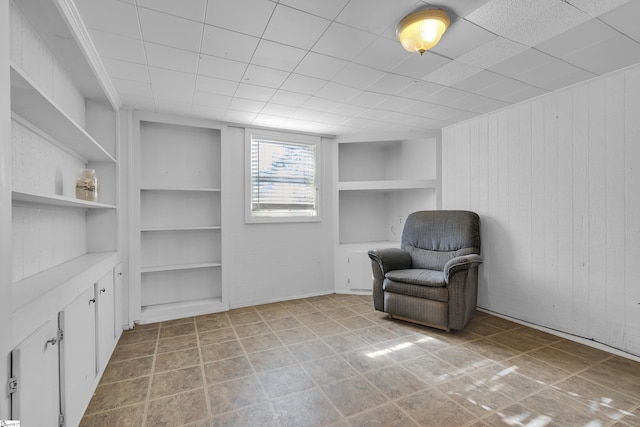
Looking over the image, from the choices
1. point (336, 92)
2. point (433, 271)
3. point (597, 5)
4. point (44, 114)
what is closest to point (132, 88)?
point (44, 114)

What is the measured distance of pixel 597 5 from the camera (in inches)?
65.0

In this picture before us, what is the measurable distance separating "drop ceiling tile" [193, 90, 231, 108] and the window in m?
0.79

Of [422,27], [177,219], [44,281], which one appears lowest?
[44,281]

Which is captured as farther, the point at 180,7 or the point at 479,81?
the point at 479,81

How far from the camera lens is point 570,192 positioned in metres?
2.80

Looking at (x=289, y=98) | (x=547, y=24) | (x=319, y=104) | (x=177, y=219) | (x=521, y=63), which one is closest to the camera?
(x=547, y=24)

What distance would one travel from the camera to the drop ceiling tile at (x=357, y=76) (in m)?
2.38

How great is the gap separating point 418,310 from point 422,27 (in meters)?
2.55

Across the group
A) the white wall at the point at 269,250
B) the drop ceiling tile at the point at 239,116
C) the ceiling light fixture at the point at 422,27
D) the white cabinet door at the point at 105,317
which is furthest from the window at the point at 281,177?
the ceiling light fixture at the point at 422,27

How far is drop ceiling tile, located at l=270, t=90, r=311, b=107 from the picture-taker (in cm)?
287

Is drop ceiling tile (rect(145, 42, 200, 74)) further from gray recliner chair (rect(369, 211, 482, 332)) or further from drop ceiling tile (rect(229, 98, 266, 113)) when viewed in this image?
gray recliner chair (rect(369, 211, 482, 332))

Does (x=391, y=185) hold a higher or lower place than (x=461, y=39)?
lower

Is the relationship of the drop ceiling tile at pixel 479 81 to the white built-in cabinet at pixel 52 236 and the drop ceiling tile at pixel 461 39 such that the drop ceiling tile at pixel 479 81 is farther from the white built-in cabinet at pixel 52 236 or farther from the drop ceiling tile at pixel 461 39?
the white built-in cabinet at pixel 52 236

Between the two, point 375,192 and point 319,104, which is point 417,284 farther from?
point 375,192
